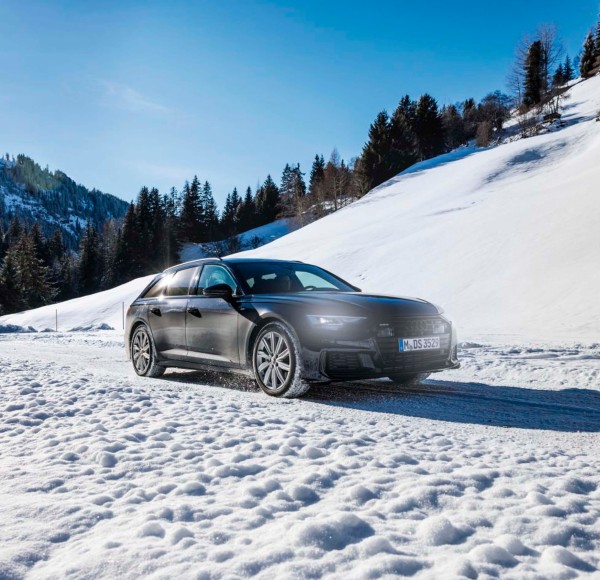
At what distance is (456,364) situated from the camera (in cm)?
589

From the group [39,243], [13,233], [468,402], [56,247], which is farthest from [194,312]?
[13,233]

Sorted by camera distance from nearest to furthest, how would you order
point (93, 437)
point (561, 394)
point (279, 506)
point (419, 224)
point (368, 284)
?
point (279, 506), point (93, 437), point (561, 394), point (368, 284), point (419, 224)

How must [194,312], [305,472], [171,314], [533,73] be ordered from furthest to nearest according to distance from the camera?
[533,73] → [171,314] → [194,312] → [305,472]

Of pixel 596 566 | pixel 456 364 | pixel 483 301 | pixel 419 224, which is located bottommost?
pixel 596 566

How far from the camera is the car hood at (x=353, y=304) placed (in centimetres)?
524

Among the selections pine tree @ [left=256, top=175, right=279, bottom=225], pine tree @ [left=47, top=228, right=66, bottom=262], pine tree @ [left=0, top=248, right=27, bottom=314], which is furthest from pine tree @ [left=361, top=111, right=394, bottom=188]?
pine tree @ [left=47, top=228, right=66, bottom=262]

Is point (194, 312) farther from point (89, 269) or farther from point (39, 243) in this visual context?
point (39, 243)

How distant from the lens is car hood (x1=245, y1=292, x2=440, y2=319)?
206 inches

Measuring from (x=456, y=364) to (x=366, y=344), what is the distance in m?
1.42

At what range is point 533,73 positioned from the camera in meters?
73.6

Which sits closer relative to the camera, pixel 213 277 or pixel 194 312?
pixel 194 312

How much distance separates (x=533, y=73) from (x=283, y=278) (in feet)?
264

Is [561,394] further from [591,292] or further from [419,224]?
[419,224]

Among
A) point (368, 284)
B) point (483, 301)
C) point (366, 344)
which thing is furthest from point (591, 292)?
point (366, 344)
